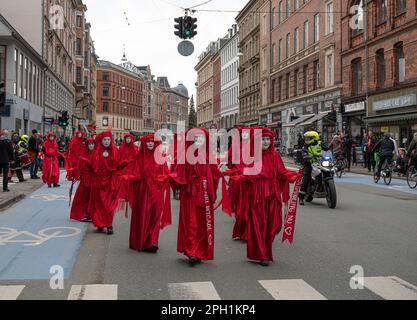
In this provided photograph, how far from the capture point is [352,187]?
706 inches

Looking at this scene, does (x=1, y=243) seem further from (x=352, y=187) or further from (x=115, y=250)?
(x=352, y=187)

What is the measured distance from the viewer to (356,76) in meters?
33.4

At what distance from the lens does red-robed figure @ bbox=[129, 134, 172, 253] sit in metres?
7.64

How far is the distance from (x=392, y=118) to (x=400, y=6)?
220 inches

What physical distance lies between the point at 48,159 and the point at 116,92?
100 metres

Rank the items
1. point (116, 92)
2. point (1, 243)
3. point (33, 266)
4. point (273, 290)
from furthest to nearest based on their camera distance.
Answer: point (116, 92)
point (1, 243)
point (33, 266)
point (273, 290)

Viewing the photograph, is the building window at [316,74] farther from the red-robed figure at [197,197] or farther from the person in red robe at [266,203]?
the red-robed figure at [197,197]

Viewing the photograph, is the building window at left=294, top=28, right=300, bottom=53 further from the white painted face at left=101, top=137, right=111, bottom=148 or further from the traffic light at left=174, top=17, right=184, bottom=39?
the white painted face at left=101, top=137, right=111, bottom=148

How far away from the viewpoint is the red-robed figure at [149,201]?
764 centimetres

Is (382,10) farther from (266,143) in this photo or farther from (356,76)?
(266,143)

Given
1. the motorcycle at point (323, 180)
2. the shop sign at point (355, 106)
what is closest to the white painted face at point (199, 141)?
the motorcycle at point (323, 180)

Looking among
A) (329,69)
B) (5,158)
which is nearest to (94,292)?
(5,158)

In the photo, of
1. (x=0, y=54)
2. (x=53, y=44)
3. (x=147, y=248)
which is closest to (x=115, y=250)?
(x=147, y=248)

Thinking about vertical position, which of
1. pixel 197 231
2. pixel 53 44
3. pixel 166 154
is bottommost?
pixel 197 231
